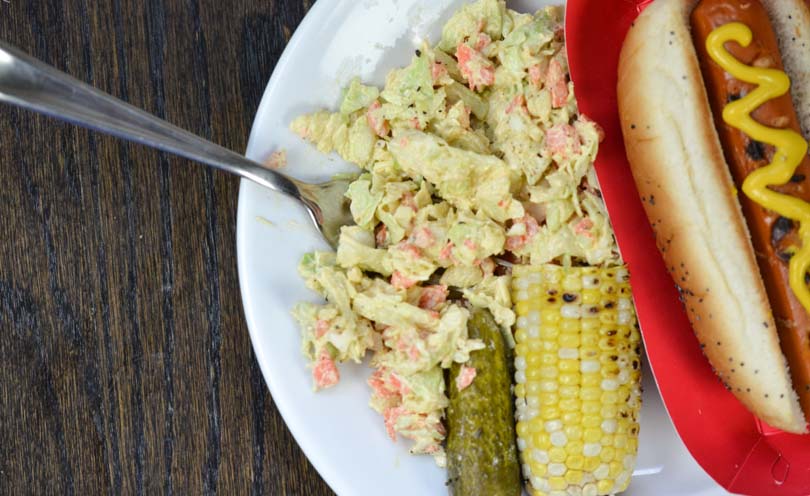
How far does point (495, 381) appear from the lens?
2.15m

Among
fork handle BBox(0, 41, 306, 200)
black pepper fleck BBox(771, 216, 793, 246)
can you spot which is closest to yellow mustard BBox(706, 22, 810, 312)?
black pepper fleck BBox(771, 216, 793, 246)

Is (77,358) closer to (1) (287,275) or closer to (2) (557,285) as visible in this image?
(1) (287,275)

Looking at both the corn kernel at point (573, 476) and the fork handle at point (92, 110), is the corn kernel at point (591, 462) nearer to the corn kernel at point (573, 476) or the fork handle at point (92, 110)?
the corn kernel at point (573, 476)

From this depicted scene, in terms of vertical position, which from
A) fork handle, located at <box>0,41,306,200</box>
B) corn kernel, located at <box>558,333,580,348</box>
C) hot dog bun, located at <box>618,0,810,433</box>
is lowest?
corn kernel, located at <box>558,333,580,348</box>

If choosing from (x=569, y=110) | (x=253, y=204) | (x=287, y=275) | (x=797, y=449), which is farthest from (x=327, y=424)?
(x=797, y=449)

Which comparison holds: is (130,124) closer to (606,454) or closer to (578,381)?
(578,381)

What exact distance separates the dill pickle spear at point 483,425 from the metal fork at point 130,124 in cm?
52

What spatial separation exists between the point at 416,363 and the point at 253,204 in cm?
62

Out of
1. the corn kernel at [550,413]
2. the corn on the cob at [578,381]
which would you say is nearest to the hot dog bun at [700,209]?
the corn on the cob at [578,381]

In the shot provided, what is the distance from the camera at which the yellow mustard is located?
1816mm

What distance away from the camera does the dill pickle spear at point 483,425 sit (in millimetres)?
2096

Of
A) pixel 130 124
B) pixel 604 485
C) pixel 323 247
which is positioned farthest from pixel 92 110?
pixel 604 485

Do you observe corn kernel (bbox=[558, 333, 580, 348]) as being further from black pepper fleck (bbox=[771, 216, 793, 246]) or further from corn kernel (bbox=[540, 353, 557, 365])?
black pepper fleck (bbox=[771, 216, 793, 246])

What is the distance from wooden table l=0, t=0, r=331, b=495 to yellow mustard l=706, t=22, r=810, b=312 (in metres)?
1.27
